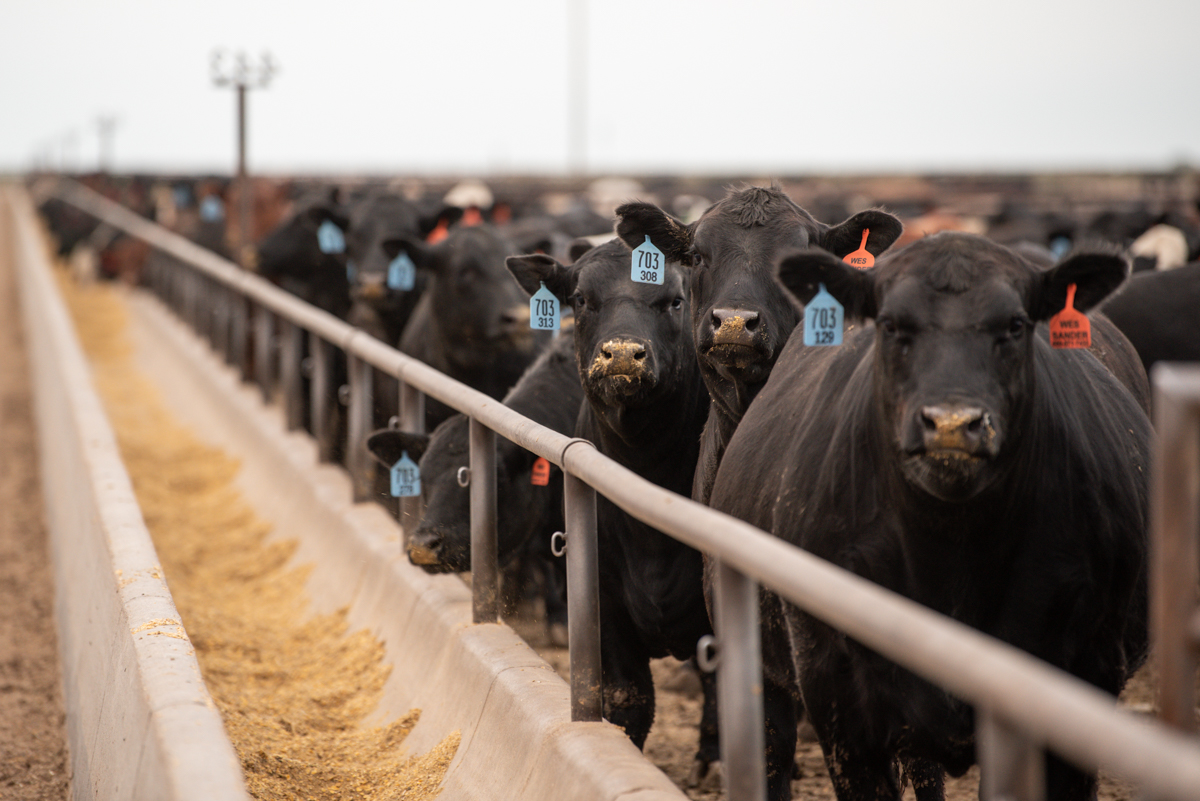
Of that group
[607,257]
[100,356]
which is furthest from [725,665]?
[100,356]

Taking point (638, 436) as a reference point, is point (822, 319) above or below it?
above

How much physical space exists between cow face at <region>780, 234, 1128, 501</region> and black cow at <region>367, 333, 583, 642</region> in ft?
8.06

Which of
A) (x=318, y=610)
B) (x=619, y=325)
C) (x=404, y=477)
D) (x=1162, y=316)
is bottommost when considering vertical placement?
(x=318, y=610)

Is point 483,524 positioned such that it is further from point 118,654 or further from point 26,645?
point 26,645

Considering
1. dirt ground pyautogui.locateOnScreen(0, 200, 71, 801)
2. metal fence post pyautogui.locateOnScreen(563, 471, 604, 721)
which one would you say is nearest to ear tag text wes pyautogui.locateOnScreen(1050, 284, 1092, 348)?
metal fence post pyautogui.locateOnScreen(563, 471, 604, 721)

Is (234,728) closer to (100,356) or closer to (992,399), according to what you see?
(992,399)

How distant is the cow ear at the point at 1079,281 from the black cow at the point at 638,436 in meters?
1.84

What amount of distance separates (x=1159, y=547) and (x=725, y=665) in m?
0.99

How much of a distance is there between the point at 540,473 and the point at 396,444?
0.78 m

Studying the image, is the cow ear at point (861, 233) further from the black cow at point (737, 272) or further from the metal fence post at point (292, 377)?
the metal fence post at point (292, 377)

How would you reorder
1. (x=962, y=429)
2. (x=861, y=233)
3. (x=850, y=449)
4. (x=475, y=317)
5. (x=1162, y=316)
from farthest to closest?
(x=475, y=317)
(x=1162, y=316)
(x=861, y=233)
(x=850, y=449)
(x=962, y=429)

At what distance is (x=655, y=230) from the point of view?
475 centimetres

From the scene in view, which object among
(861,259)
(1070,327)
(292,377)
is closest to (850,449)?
(1070,327)

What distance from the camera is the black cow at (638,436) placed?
471cm
